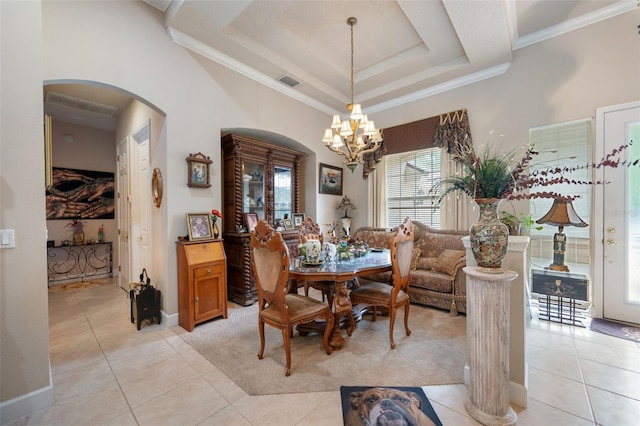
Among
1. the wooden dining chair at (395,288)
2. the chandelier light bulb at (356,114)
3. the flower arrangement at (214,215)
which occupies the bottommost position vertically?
the wooden dining chair at (395,288)

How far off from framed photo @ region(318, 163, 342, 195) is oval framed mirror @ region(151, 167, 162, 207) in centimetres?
288

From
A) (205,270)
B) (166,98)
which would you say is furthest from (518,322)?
(166,98)

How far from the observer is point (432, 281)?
3527 mm

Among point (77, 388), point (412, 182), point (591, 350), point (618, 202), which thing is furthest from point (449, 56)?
point (77, 388)

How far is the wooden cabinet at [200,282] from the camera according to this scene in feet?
9.63

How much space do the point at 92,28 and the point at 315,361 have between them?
3.87m

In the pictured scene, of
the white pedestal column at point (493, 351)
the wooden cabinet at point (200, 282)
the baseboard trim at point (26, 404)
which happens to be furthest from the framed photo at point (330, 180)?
the baseboard trim at point (26, 404)

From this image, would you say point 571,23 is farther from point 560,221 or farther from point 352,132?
point 352,132

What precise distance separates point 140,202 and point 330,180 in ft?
11.2

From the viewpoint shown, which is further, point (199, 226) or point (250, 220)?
point (250, 220)

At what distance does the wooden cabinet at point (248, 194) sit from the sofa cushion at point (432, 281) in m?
1.95

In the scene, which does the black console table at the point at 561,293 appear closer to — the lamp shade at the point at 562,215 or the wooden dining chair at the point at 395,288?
the lamp shade at the point at 562,215

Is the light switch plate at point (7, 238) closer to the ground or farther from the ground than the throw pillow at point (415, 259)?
farther from the ground

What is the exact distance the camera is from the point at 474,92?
4.07m
